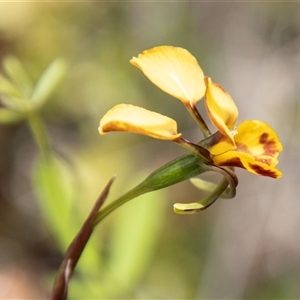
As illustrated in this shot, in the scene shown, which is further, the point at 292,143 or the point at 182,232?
the point at 292,143

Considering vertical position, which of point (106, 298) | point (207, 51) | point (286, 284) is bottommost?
point (286, 284)

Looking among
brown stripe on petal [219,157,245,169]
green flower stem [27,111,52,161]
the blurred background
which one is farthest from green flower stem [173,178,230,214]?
the blurred background

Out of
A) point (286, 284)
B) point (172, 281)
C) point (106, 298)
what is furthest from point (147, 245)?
point (286, 284)

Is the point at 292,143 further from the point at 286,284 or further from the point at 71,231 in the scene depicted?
the point at 71,231

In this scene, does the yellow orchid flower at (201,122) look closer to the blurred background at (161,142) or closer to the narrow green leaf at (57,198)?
the narrow green leaf at (57,198)

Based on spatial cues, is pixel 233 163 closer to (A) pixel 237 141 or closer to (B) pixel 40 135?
(A) pixel 237 141

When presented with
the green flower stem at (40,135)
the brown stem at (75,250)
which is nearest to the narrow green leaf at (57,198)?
the green flower stem at (40,135)

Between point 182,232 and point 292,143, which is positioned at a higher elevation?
point 292,143
